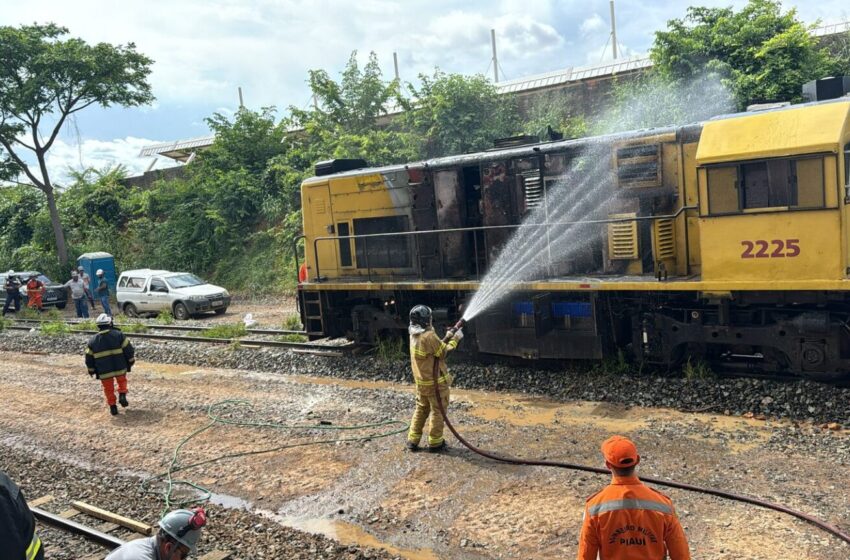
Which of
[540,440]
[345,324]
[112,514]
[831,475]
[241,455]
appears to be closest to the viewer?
[831,475]

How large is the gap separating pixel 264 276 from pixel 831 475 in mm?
20855

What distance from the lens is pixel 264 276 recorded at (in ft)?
79.3

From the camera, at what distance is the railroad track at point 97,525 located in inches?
222

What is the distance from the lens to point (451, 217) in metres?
10.8

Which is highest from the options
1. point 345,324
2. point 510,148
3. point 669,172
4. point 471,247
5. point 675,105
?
point 675,105

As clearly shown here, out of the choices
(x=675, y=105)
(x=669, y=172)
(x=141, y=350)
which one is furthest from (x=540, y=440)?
(x=675, y=105)

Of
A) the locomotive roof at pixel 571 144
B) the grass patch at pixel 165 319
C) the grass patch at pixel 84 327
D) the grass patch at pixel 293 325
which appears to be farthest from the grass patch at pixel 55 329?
the locomotive roof at pixel 571 144

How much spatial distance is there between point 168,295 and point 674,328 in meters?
16.3

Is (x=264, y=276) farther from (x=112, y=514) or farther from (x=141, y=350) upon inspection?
(x=112, y=514)

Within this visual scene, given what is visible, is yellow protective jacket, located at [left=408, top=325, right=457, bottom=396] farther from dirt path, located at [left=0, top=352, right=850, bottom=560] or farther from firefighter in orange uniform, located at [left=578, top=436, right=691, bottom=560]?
firefighter in orange uniform, located at [left=578, top=436, right=691, bottom=560]

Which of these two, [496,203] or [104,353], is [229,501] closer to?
[104,353]

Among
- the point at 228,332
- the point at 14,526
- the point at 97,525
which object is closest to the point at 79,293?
the point at 228,332

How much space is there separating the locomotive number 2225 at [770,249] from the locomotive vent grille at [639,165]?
1653mm

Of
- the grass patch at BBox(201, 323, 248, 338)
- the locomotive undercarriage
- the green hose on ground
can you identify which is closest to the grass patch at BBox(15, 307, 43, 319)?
the grass patch at BBox(201, 323, 248, 338)
